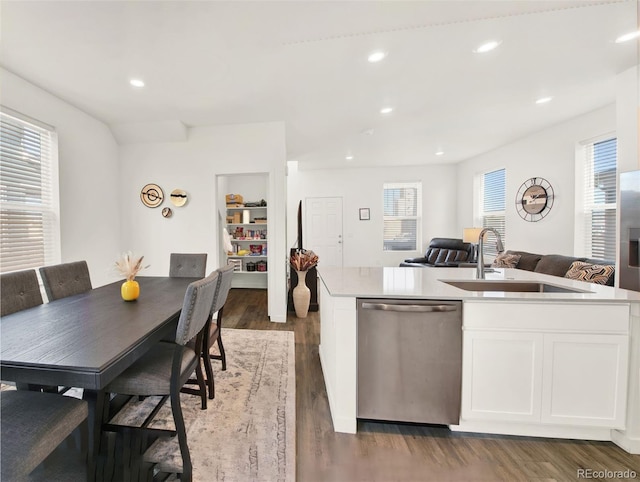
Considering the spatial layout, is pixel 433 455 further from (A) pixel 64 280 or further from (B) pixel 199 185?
(B) pixel 199 185

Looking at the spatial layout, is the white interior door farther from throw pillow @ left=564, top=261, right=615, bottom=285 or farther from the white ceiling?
throw pillow @ left=564, top=261, right=615, bottom=285

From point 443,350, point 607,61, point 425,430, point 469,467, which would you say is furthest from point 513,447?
point 607,61

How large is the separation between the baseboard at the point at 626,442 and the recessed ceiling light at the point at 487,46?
277cm

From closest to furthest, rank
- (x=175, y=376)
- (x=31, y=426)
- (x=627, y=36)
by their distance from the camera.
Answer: (x=31, y=426) < (x=175, y=376) < (x=627, y=36)

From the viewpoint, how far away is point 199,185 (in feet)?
11.8

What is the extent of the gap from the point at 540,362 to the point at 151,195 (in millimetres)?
4640

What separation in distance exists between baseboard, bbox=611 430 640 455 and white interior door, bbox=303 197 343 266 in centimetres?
515

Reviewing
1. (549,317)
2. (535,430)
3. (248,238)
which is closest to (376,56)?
(549,317)

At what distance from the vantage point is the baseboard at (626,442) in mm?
1404

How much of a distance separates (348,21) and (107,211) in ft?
12.6

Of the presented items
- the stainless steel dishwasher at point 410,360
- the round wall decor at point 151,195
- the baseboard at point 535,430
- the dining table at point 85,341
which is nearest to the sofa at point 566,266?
the baseboard at point 535,430

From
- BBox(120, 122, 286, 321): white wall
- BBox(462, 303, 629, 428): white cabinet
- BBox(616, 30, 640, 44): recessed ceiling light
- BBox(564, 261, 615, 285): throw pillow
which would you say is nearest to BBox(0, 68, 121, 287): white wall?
BBox(120, 122, 286, 321): white wall

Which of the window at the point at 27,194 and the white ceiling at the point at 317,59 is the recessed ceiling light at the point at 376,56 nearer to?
the white ceiling at the point at 317,59

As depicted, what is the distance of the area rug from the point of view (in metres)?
1.31
